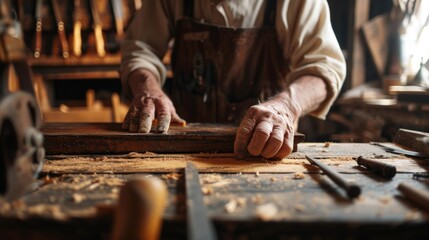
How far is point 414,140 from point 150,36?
1.57 metres

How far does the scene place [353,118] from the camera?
386 cm

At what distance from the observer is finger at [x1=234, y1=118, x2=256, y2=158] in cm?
134

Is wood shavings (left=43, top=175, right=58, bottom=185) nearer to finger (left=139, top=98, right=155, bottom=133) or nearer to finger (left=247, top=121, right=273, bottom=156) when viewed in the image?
finger (left=139, top=98, right=155, bottom=133)

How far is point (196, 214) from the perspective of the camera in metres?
0.76

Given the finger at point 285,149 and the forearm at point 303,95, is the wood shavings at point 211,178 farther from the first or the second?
the forearm at point 303,95

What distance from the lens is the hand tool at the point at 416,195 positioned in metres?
0.84

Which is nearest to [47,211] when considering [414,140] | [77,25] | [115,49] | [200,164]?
[200,164]

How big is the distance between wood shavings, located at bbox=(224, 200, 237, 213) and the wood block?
3.19 feet

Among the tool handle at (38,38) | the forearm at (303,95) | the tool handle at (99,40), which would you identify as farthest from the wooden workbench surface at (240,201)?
the tool handle at (38,38)

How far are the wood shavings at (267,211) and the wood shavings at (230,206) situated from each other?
6cm

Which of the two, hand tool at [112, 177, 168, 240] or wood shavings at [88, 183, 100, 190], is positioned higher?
hand tool at [112, 177, 168, 240]

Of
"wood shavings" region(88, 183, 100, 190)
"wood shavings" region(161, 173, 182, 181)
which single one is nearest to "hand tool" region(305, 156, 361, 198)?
"wood shavings" region(161, 173, 182, 181)

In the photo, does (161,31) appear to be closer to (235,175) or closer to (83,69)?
(235,175)

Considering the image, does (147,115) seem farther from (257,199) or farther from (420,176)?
(420,176)
